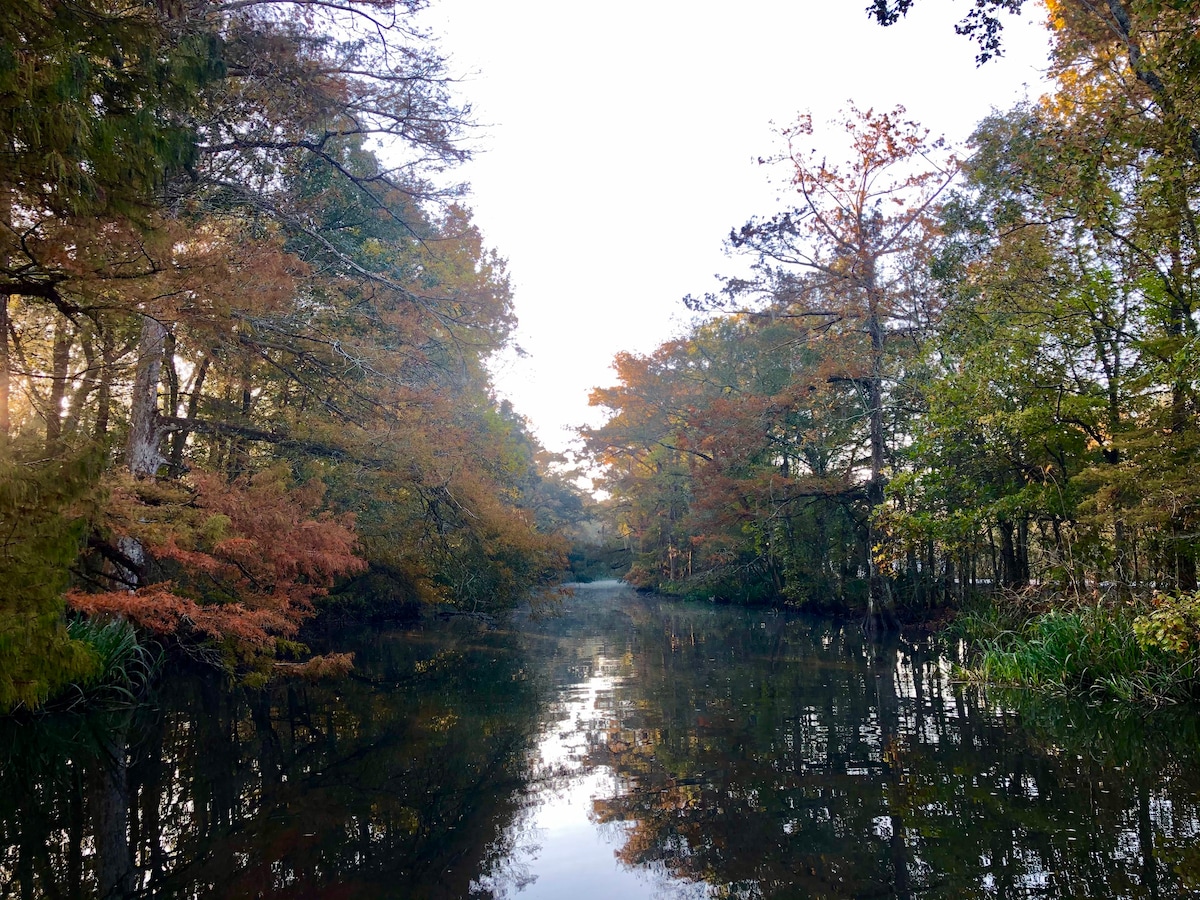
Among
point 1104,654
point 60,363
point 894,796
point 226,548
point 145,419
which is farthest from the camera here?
point 60,363

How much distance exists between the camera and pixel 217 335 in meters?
8.58

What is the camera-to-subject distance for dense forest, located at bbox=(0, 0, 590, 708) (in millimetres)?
4699

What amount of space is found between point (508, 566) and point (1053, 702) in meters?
12.1

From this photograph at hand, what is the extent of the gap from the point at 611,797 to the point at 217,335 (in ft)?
21.6

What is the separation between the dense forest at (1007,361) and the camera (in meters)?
8.24

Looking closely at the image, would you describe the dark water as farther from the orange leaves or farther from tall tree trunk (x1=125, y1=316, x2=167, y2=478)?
tall tree trunk (x1=125, y1=316, x2=167, y2=478)

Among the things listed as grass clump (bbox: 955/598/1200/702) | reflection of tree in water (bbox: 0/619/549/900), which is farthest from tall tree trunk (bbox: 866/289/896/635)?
reflection of tree in water (bbox: 0/619/549/900)

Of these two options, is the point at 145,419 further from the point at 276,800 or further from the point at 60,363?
the point at 276,800

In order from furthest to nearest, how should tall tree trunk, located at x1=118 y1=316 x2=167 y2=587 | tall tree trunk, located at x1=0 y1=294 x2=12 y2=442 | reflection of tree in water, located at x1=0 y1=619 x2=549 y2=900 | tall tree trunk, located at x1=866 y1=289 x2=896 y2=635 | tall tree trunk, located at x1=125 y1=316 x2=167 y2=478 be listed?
tall tree trunk, located at x1=866 y1=289 x2=896 y2=635 < tall tree trunk, located at x1=125 y1=316 x2=167 y2=478 < tall tree trunk, located at x1=118 y1=316 x2=167 y2=587 < tall tree trunk, located at x1=0 y1=294 x2=12 y2=442 < reflection of tree in water, located at x1=0 y1=619 x2=549 y2=900

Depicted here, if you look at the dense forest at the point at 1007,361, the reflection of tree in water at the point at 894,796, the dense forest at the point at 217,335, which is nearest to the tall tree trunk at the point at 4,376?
the dense forest at the point at 217,335

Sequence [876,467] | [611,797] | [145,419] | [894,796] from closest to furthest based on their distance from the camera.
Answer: [894,796] < [611,797] < [145,419] < [876,467]

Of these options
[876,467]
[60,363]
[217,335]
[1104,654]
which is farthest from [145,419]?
[876,467]

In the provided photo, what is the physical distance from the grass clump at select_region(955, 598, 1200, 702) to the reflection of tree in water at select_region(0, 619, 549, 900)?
583 cm

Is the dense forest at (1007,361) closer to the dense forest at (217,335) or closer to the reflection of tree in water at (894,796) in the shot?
the reflection of tree in water at (894,796)
